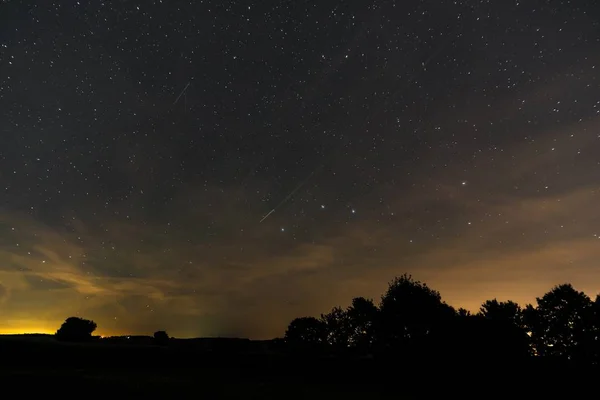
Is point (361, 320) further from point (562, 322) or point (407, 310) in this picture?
point (562, 322)

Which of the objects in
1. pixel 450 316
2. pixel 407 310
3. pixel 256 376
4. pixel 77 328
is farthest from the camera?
pixel 407 310

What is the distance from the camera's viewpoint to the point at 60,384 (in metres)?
18.2

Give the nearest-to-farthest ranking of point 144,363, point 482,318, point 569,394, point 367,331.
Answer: point 569,394 < point 144,363 < point 482,318 < point 367,331

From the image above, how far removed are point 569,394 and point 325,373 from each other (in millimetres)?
15628

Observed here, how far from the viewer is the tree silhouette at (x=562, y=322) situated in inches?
2258

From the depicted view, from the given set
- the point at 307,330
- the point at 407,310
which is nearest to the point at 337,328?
the point at 307,330

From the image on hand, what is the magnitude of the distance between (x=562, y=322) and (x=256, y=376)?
180 ft

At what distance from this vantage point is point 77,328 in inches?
1991

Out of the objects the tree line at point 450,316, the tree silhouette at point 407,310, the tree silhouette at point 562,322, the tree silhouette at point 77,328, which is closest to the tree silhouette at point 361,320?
the tree line at point 450,316

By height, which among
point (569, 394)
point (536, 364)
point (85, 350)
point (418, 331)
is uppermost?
point (418, 331)

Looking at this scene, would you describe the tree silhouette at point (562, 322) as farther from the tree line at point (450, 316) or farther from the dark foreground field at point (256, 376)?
the dark foreground field at point (256, 376)

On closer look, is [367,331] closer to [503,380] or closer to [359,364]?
[359,364]

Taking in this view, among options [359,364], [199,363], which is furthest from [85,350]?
[359,364]

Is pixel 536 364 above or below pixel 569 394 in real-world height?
above
